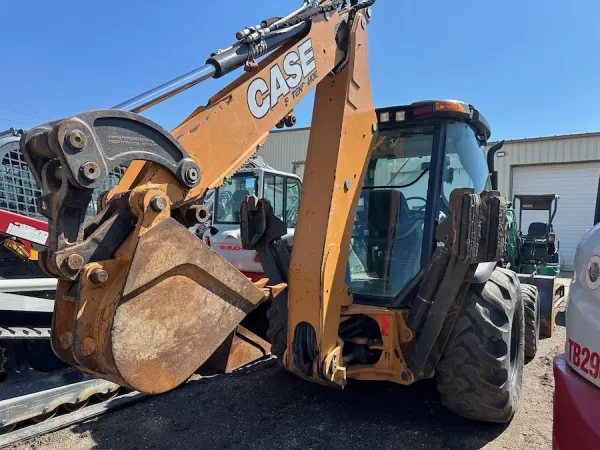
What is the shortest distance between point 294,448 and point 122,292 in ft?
6.57

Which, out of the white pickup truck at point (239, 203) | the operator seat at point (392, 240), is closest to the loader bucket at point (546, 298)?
the operator seat at point (392, 240)

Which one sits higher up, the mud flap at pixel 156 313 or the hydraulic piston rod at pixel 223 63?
the hydraulic piston rod at pixel 223 63

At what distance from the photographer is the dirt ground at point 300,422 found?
3482 millimetres

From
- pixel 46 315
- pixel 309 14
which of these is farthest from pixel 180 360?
pixel 46 315

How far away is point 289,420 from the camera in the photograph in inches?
152

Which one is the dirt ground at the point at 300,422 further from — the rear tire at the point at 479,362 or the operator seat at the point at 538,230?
the operator seat at the point at 538,230

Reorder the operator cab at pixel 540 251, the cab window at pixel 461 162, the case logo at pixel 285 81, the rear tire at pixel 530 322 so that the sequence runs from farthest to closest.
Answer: the operator cab at pixel 540 251
the rear tire at pixel 530 322
the cab window at pixel 461 162
the case logo at pixel 285 81

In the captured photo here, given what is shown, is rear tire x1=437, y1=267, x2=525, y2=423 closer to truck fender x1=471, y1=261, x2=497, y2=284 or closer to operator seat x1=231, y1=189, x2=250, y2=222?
truck fender x1=471, y1=261, x2=497, y2=284

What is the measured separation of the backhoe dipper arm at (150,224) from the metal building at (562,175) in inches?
574

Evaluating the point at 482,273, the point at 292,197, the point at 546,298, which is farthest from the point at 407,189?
the point at 292,197

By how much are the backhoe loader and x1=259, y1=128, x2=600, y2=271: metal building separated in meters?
13.4

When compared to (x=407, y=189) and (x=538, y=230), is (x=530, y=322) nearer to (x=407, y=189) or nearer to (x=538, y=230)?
(x=407, y=189)

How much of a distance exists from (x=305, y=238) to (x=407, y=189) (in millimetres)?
1224

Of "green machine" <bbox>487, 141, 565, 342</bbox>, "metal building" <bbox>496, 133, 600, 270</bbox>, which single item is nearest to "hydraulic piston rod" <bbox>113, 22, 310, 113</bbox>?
"green machine" <bbox>487, 141, 565, 342</bbox>
